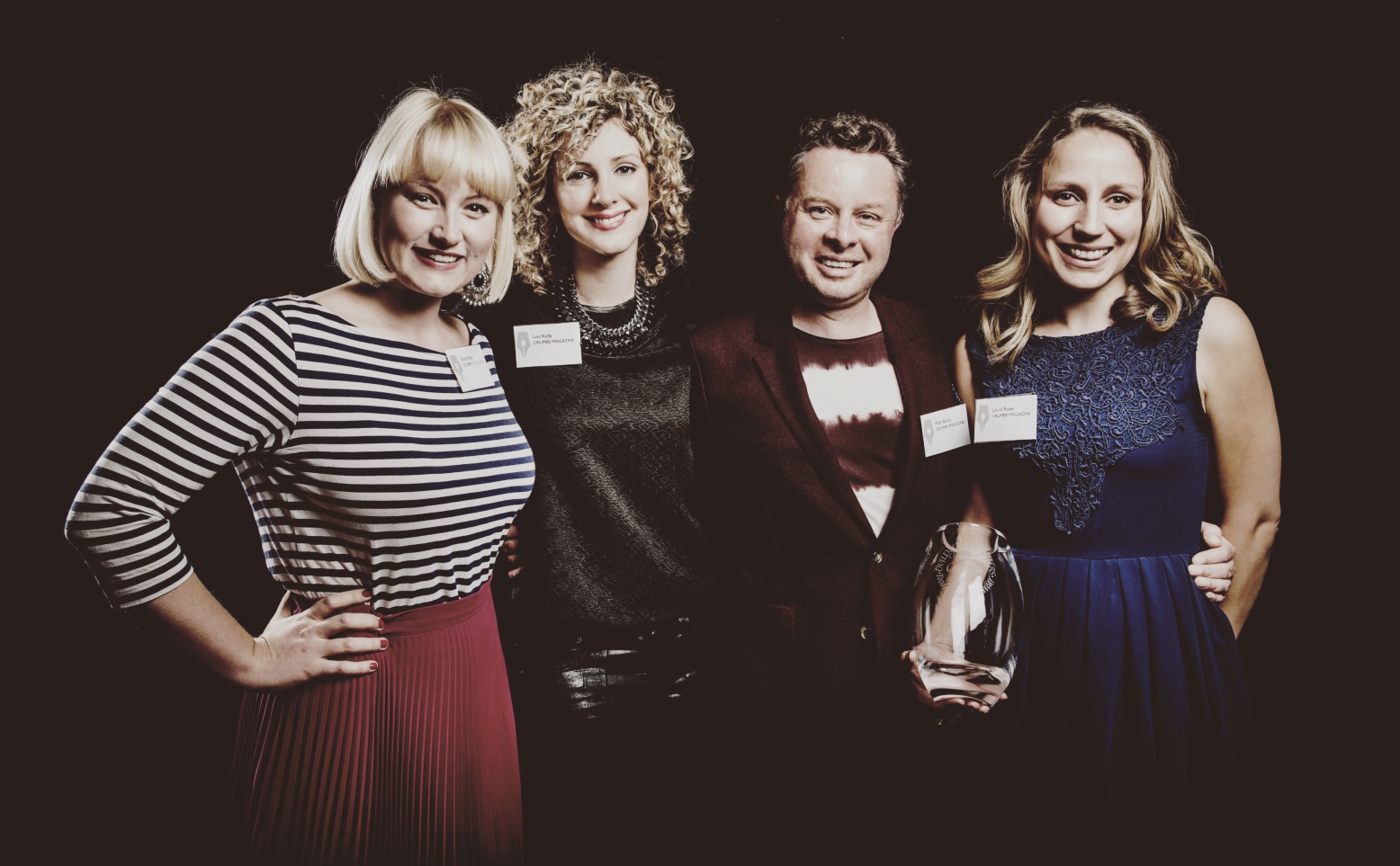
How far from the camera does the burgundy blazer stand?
204cm

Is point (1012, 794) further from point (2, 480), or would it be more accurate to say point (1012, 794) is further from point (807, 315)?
point (2, 480)

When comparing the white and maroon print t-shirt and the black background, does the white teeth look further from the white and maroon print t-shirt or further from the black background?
the white and maroon print t-shirt

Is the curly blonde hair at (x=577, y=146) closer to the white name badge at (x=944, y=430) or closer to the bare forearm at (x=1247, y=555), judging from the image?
the white name badge at (x=944, y=430)

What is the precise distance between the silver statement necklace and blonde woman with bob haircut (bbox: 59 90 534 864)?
373 millimetres

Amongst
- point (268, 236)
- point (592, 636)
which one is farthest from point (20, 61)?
point (592, 636)

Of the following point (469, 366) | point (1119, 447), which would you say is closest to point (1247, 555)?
point (1119, 447)

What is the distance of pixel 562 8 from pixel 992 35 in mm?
1346

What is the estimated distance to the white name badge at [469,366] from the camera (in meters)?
1.69

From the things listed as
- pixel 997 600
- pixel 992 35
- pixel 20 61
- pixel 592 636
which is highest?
pixel 992 35

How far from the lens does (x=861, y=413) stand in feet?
6.95

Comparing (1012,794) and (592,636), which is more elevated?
(592,636)

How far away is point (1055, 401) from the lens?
196 centimetres

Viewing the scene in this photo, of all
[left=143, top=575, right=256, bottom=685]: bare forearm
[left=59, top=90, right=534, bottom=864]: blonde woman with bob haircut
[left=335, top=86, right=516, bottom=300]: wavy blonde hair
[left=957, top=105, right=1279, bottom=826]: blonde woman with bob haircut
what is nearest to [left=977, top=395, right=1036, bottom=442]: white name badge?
[left=957, top=105, right=1279, bottom=826]: blonde woman with bob haircut

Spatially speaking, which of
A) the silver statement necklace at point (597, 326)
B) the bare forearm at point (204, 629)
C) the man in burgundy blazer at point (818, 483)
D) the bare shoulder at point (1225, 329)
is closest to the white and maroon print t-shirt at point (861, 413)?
the man in burgundy blazer at point (818, 483)
